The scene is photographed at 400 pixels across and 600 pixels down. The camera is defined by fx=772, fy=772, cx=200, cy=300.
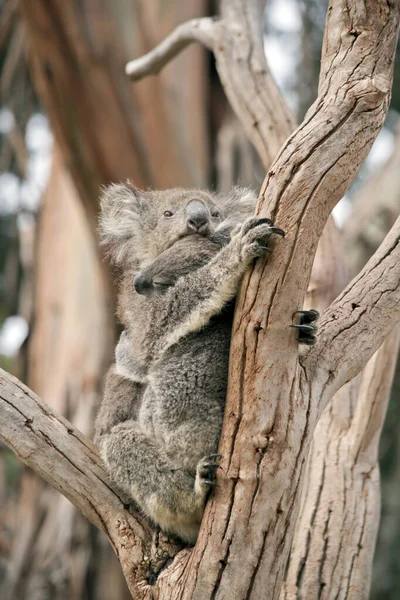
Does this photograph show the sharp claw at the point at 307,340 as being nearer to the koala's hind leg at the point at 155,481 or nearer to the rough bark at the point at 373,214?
the koala's hind leg at the point at 155,481

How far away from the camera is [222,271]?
3287 mm

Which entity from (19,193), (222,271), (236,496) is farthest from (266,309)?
(19,193)

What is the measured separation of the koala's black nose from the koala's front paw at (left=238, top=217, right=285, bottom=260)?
804 mm

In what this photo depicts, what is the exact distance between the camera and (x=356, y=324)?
3.44 metres

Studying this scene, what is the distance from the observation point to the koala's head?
4310mm

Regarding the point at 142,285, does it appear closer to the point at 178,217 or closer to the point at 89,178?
the point at 178,217

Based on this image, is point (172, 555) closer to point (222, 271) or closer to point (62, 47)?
point (222, 271)

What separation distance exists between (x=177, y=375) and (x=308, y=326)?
754 millimetres

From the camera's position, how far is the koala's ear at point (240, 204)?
4.34 meters

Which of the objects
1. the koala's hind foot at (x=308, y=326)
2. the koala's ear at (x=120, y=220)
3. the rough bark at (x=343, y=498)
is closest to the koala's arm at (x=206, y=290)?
the koala's hind foot at (x=308, y=326)

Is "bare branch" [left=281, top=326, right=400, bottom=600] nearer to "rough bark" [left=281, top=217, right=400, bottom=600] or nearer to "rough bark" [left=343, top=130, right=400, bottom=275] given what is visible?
"rough bark" [left=281, top=217, right=400, bottom=600]

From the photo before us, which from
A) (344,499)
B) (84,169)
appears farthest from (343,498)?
(84,169)

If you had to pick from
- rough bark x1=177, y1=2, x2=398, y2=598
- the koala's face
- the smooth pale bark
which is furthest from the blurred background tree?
rough bark x1=177, y1=2, x2=398, y2=598

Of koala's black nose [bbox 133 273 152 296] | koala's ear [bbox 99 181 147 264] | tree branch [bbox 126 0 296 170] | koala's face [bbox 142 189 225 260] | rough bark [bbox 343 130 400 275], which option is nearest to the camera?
koala's black nose [bbox 133 273 152 296]
